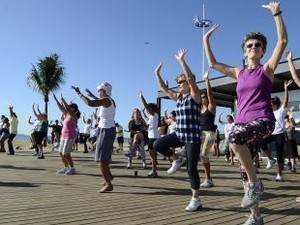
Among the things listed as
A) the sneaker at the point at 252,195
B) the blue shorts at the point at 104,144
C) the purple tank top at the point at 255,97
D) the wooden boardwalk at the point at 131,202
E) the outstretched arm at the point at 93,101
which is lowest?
the wooden boardwalk at the point at 131,202

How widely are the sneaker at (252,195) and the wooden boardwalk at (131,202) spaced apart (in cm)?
67

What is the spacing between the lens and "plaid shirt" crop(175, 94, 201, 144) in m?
6.18

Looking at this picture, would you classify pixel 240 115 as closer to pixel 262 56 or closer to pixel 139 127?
pixel 262 56

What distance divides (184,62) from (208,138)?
330 cm

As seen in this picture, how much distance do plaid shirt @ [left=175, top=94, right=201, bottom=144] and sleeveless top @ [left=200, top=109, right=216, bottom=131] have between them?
2.82 metres

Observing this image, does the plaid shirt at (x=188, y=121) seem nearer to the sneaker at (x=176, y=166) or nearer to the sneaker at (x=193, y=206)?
the sneaker at (x=193, y=206)

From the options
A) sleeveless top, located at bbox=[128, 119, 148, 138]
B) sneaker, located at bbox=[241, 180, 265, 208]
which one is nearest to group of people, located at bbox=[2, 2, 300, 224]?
sneaker, located at bbox=[241, 180, 265, 208]

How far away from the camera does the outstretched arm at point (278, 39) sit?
434 centimetres

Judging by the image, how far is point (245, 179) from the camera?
4609mm

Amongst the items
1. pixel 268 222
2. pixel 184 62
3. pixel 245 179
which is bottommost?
pixel 268 222

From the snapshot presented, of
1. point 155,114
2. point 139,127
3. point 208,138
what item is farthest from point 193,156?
point 139,127

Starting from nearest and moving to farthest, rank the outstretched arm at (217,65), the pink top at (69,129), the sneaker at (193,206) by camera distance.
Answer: the outstretched arm at (217,65)
the sneaker at (193,206)
the pink top at (69,129)

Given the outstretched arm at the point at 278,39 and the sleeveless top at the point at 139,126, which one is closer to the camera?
the outstretched arm at the point at 278,39

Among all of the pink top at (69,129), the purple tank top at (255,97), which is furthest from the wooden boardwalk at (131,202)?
the pink top at (69,129)
